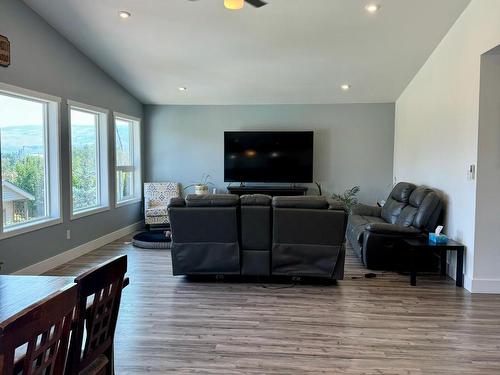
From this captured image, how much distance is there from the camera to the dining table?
5.27 ft

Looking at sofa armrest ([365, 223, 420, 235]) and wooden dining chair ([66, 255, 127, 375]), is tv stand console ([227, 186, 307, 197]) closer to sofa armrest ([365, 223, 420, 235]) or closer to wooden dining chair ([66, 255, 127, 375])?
sofa armrest ([365, 223, 420, 235])

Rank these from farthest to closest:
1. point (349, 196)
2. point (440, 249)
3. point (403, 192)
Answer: point (349, 196), point (403, 192), point (440, 249)

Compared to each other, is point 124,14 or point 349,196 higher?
point 124,14

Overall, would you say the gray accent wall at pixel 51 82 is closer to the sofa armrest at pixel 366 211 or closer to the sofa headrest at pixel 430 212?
the sofa armrest at pixel 366 211

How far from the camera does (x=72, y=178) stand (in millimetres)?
5605

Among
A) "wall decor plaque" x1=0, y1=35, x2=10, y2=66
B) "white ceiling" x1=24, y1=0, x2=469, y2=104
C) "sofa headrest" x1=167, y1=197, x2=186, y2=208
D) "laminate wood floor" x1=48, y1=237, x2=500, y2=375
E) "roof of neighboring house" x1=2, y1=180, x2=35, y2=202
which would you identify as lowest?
"laminate wood floor" x1=48, y1=237, x2=500, y2=375

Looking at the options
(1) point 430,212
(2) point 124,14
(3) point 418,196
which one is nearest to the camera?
(2) point 124,14

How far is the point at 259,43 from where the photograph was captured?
18.1ft

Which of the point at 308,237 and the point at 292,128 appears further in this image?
the point at 292,128

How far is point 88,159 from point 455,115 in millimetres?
5329

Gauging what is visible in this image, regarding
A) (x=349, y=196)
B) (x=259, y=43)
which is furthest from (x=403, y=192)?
(x=259, y=43)

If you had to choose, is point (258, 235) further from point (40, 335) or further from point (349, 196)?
point (349, 196)

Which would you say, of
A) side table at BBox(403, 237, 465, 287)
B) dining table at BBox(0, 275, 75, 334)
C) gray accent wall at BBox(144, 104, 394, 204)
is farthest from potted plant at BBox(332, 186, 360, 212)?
dining table at BBox(0, 275, 75, 334)

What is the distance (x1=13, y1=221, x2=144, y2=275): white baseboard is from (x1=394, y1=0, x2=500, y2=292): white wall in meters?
4.96
